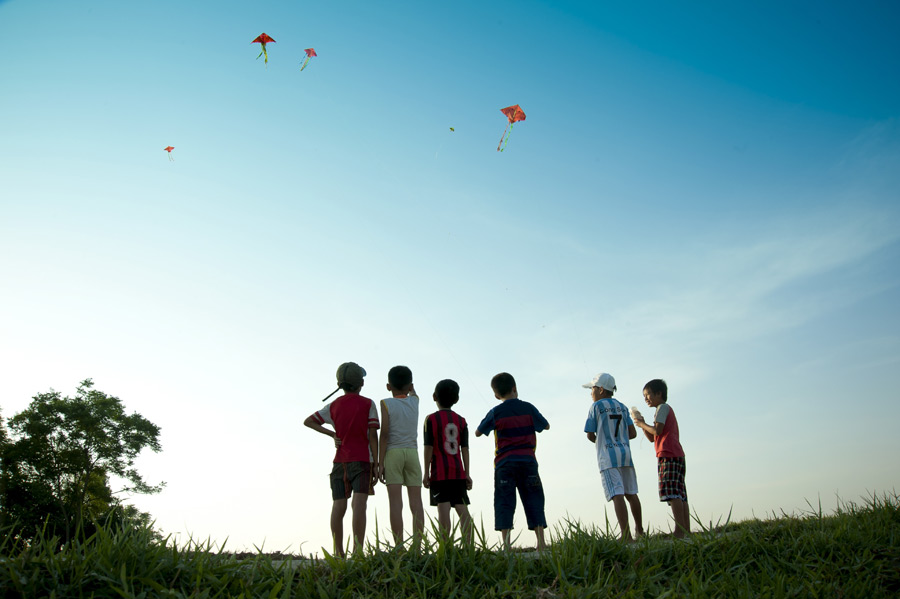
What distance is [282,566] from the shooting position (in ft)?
14.1

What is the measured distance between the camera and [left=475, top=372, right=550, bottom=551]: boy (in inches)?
248

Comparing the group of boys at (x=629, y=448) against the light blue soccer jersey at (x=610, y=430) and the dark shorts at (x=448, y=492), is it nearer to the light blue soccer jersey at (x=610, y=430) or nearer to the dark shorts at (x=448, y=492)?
the light blue soccer jersey at (x=610, y=430)

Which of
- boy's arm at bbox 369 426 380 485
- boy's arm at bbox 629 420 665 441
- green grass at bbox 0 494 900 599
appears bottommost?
green grass at bbox 0 494 900 599

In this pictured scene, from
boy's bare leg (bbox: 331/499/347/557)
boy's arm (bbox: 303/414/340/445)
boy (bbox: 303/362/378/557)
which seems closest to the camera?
boy's bare leg (bbox: 331/499/347/557)

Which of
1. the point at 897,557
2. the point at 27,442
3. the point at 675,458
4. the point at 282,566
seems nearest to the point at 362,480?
the point at 282,566

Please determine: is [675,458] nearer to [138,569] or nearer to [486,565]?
[486,565]

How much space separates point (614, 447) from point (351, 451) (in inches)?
114

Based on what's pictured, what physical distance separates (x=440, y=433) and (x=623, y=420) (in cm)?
212

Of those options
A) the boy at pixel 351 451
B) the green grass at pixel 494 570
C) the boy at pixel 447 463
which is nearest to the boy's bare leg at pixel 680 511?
the green grass at pixel 494 570

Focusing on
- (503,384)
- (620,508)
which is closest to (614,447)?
(620,508)

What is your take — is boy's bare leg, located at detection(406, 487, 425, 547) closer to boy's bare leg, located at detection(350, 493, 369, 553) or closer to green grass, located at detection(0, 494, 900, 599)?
boy's bare leg, located at detection(350, 493, 369, 553)

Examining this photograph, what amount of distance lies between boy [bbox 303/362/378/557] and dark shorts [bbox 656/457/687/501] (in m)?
3.18

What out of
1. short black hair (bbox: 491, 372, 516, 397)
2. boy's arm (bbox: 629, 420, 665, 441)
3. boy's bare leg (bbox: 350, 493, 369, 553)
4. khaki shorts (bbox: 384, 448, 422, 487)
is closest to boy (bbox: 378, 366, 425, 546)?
khaki shorts (bbox: 384, 448, 422, 487)

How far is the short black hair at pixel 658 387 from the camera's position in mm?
7246
